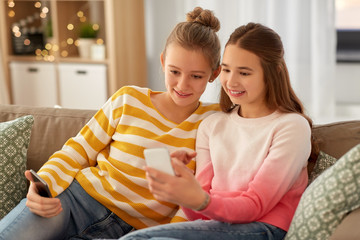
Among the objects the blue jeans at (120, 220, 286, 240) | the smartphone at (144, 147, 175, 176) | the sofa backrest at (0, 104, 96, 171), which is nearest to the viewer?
the smartphone at (144, 147, 175, 176)

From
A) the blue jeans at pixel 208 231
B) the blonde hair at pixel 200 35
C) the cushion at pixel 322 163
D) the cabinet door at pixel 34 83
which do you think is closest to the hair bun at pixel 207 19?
the blonde hair at pixel 200 35

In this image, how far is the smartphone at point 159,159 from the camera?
116cm

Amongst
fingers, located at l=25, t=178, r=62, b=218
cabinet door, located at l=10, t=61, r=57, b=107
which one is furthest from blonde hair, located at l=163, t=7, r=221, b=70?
cabinet door, located at l=10, t=61, r=57, b=107

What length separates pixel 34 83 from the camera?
4.23 meters

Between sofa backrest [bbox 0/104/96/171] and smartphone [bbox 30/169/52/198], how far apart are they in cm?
39

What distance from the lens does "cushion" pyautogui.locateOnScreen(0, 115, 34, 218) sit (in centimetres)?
171

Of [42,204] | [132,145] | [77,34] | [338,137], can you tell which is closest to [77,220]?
[42,204]

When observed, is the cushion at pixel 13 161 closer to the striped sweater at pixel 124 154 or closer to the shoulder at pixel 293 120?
the striped sweater at pixel 124 154

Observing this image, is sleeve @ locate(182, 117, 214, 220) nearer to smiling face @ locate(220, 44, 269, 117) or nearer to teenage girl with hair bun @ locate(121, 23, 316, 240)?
teenage girl with hair bun @ locate(121, 23, 316, 240)

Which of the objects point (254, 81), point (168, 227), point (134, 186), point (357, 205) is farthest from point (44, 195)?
point (357, 205)

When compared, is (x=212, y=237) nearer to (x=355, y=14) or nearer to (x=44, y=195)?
(x=44, y=195)

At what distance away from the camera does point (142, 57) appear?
4.28 meters

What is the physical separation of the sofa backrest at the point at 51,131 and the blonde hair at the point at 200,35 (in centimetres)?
51

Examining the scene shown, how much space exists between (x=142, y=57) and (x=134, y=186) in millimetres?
2782
